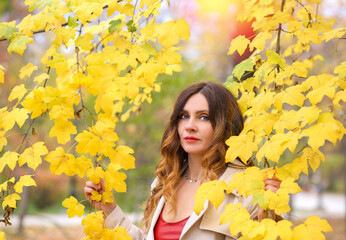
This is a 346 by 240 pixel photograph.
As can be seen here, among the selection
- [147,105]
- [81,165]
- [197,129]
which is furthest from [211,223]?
[147,105]

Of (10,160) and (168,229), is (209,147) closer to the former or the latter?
(168,229)

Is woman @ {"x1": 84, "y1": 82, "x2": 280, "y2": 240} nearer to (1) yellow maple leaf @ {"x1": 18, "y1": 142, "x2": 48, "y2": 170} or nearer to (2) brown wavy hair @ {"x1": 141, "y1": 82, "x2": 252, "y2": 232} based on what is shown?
(2) brown wavy hair @ {"x1": 141, "y1": 82, "x2": 252, "y2": 232}

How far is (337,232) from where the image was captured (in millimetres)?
8898

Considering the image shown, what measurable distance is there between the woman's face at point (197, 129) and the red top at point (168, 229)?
1.27ft

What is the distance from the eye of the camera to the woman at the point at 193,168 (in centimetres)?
192

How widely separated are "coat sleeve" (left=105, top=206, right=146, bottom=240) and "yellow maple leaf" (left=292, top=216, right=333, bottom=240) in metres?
1.13

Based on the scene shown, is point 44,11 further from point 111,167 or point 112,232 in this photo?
point 112,232

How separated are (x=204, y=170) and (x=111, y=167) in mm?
589

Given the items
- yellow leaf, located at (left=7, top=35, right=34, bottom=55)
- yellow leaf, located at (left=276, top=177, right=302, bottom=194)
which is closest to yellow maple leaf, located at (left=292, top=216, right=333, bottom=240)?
yellow leaf, located at (left=276, top=177, right=302, bottom=194)

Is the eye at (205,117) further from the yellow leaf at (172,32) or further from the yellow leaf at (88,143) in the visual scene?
the yellow leaf at (172,32)

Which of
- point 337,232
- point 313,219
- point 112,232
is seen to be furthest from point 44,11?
point 337,232

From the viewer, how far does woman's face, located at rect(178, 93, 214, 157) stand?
2.05 meters

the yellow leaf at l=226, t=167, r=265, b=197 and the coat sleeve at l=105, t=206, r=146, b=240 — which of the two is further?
the coat sleeve at l=105, t=206, r=146, b=240

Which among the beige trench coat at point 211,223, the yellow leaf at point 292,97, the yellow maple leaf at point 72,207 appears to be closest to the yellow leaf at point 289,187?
the yellow leaf at point 292,97
